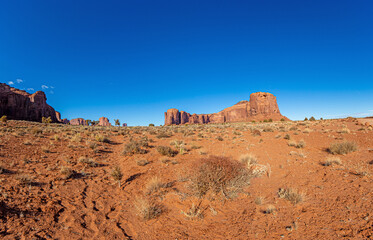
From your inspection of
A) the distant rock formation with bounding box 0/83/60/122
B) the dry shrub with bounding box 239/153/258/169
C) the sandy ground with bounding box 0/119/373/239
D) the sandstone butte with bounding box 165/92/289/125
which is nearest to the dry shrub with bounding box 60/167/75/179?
the sandy ground with bounding box 0/119/373/239

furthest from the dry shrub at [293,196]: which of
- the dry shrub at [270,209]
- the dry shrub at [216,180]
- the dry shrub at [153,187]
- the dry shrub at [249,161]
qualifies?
the dry shrub at [153,187]

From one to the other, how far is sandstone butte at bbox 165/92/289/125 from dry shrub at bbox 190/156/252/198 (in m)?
81.9

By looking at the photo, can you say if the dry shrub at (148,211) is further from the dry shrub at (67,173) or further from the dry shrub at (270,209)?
the dry shrub at (67,173)

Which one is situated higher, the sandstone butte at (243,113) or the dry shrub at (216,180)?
the sandstone butte at (243,113)

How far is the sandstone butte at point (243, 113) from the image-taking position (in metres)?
87.7

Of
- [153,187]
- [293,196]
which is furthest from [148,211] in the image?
[293,196]

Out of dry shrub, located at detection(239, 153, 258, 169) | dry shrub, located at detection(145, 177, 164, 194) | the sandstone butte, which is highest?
the sandstone butte

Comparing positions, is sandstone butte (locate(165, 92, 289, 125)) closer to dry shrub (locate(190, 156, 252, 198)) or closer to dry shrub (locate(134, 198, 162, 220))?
dry shrub (locate(190, 156, 252, 198))

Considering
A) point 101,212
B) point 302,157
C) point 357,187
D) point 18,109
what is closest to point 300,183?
point 357,187

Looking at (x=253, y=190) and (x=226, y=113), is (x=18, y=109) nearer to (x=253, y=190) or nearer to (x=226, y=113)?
(x=253, y=190)

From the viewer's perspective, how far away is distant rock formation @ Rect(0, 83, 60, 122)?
6844cm

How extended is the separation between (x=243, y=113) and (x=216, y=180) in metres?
126

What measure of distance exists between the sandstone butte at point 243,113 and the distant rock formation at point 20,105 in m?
86.0

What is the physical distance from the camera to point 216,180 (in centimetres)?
553
